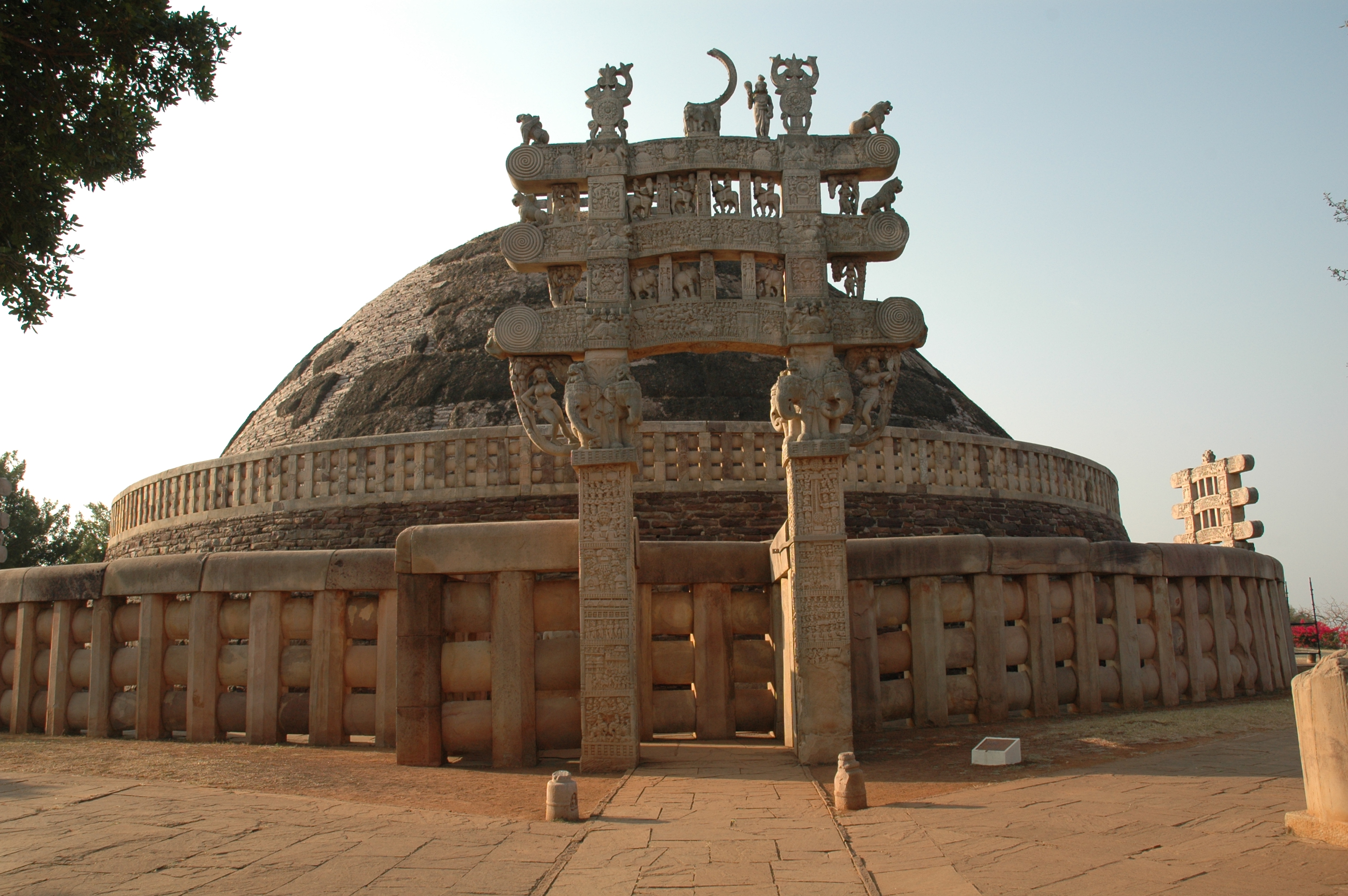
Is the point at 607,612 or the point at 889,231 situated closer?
the point at 607,612

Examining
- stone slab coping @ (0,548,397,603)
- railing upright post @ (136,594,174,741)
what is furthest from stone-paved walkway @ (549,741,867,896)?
railing upright post @ (136,594,174,741)

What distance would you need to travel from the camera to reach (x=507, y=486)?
1360 centimetres

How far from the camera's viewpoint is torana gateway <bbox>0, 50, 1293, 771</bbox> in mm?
7703

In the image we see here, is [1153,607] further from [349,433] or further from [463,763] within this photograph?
[349,433]

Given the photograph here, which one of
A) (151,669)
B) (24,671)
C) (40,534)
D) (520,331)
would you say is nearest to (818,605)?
(520,331)

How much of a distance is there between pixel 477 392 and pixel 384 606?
1027 centimetres

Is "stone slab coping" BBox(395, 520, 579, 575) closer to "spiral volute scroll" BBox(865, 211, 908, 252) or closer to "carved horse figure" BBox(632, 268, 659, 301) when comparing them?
"carved horse figure" BBox(632, 268, 659, 301)

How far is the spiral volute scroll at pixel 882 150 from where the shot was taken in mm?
8273

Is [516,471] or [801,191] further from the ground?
[801,191]

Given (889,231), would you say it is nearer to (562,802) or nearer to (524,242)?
(524,242)

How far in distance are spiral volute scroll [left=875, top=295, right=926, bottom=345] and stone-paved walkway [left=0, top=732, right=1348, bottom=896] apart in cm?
351

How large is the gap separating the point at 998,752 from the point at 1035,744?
91 centimetres

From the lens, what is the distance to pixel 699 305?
321 inches

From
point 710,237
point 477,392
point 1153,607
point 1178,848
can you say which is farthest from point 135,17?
point 477,392
